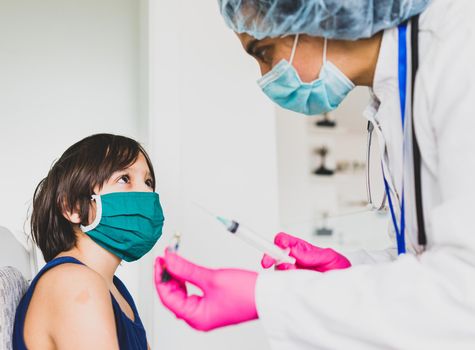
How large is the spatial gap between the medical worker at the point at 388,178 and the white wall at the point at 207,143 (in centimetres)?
88

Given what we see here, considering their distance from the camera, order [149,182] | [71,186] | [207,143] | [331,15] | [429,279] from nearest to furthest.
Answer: [429,279] < [331,15] < [71,186] < [149,182] < [207,143]

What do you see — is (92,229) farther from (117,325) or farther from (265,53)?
(265,53)

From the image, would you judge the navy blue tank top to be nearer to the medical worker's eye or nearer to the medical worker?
the medical worker

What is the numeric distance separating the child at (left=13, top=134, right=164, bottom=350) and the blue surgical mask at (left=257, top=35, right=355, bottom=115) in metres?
0.54

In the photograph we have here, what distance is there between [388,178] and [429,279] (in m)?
0.33

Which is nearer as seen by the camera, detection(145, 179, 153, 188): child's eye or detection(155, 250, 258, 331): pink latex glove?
detection(155, 250, 258, 331): pink latex glove

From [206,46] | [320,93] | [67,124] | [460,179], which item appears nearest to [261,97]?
[206,46]

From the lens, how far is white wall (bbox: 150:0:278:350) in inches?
73.3

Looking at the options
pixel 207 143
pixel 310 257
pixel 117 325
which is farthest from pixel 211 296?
pixel 207 143

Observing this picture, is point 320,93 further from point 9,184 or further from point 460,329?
point 9,184

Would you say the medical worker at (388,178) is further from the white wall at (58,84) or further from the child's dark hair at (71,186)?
the white wall at (58,84)

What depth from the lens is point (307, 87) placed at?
0.99 m

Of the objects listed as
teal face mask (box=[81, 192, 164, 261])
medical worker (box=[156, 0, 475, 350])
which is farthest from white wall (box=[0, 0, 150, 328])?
medical worker (box=[156, 0, 475, 350])

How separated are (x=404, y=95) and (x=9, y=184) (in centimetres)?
176
